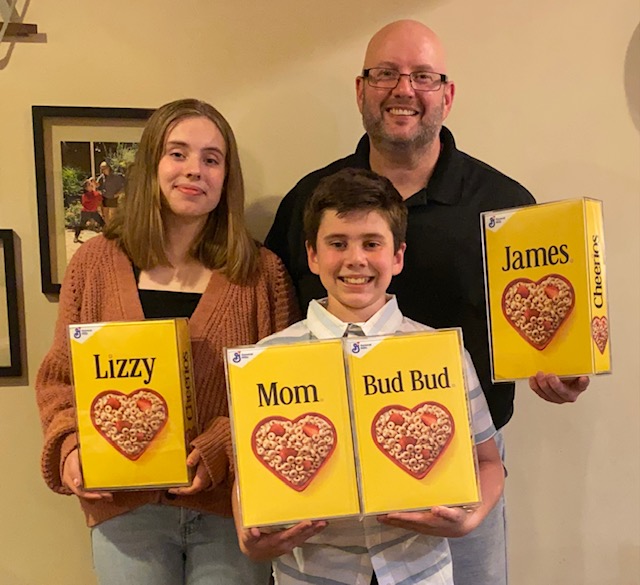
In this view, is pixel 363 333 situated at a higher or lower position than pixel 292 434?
higher

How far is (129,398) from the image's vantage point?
3.57 ft

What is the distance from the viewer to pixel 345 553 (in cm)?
105

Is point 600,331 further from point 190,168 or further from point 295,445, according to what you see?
point 190,168

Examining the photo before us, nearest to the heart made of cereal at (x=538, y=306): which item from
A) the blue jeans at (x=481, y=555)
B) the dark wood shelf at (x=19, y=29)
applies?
the blue jeans at (x=481, y=555)

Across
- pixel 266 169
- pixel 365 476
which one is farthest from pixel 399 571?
pixel 266 169

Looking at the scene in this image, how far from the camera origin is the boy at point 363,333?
101 centimetres

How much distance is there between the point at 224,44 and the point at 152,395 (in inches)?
36.2

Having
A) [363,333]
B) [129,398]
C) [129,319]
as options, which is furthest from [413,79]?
[129,398]

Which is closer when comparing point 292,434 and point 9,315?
point 292,434

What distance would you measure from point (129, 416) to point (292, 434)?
308 mm

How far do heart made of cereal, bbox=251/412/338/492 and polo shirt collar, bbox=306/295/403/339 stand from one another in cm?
20

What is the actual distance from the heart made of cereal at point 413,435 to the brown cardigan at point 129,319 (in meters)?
0.34

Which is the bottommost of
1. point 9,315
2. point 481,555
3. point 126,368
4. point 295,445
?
point 481,555

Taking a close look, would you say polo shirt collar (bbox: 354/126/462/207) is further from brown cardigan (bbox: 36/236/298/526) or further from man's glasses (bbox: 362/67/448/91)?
brown cardigan (bbox: 36/236/298/526)
